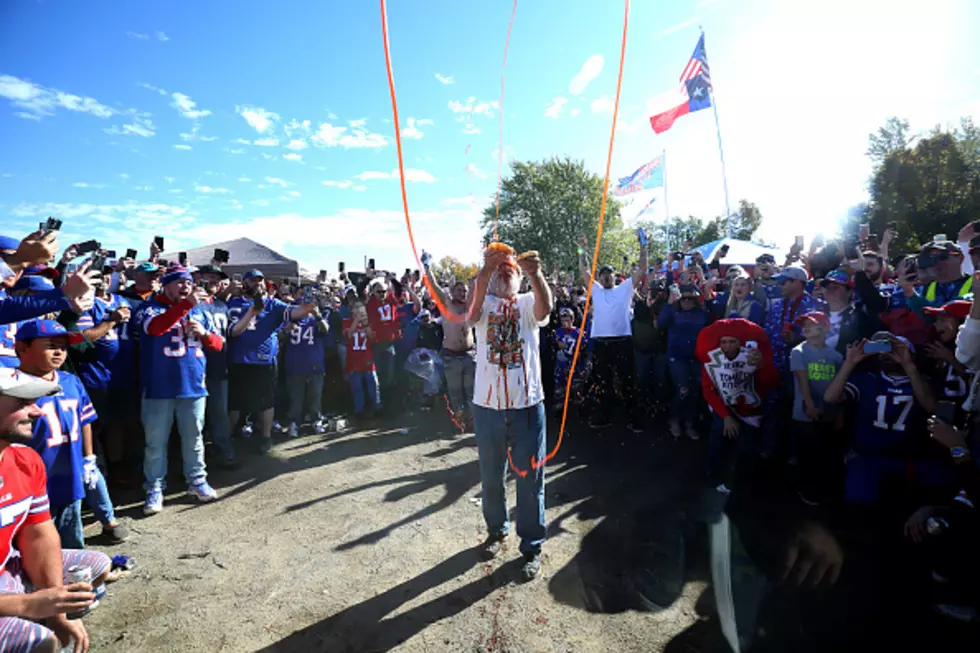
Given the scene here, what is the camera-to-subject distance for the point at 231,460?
18.2 feet

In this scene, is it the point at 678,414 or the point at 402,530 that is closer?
the point at 402,530

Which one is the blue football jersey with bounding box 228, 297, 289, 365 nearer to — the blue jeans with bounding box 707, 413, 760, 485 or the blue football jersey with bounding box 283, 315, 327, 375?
the blue football jersey with bounding box 283, 315, 327, 375

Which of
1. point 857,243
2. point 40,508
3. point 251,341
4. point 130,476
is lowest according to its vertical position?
point 130,476

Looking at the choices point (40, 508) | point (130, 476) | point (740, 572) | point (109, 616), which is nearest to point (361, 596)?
point (109, 616)

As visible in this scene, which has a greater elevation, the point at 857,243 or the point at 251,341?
the point at 857,243

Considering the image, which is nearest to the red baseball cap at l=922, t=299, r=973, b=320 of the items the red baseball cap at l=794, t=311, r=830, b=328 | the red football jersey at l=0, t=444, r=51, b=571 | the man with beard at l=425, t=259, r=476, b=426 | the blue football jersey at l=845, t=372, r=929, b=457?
the blue football jersey at l=845, t=372, r=929, b=457

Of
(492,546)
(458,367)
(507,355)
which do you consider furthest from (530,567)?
(458,367)

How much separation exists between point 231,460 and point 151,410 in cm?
136

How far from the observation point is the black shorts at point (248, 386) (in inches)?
233

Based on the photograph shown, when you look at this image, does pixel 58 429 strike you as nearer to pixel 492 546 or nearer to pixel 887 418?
pixel 492 546

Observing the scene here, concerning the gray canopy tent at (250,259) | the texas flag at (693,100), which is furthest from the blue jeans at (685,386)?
the gray canopy tent at (250,259)

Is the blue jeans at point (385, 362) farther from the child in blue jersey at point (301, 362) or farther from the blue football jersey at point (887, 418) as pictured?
the blue football jersey at point (887, 418)

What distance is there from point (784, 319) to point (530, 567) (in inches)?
151

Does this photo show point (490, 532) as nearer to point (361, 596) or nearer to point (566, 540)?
point (566, 540)
